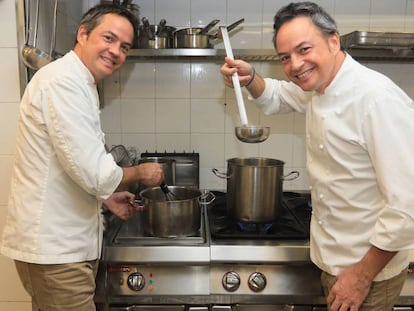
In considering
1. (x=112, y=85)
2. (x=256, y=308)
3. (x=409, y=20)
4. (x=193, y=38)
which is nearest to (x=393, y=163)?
(x=256, y=308)

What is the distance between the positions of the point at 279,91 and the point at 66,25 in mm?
795

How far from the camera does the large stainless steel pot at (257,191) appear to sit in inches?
48.3

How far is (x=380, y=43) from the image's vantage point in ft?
4.29

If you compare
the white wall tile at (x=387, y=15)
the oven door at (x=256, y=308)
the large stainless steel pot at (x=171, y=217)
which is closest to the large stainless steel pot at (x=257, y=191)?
the large stainless steel pot at (x=171, y=217)

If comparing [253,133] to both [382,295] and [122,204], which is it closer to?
[122,204]

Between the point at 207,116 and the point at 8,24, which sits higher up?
the point at 8,24

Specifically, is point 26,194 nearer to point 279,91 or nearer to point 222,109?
point 279,91

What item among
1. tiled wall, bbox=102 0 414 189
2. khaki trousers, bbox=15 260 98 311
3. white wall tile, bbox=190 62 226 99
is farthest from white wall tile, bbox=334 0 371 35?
khaki trousers, bbox=15 260 98 311

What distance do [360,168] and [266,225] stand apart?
0.44 m

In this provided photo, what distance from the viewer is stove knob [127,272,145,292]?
3.69 feet

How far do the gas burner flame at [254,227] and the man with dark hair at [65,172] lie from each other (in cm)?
43

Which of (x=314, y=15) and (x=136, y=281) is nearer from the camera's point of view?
(x=314, y=15)

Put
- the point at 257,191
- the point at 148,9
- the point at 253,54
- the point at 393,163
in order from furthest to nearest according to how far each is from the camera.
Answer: the point at 148,9
the point at 253,54
the point at 257,191
the point at 393,163

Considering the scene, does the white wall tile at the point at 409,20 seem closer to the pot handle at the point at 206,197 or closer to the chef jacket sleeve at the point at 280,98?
the chef jacket sleeve at the point at 280,98
